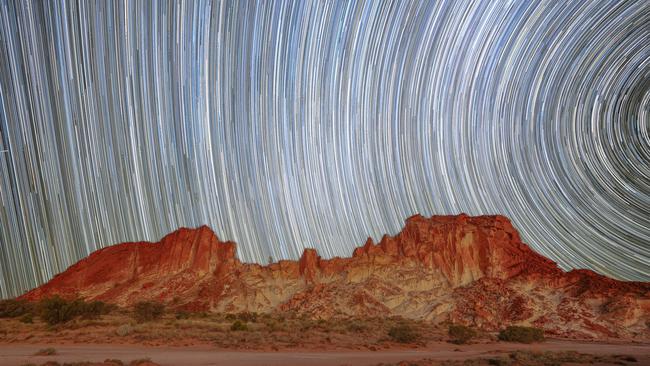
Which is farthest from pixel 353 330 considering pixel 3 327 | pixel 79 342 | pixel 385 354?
pixel 3 327

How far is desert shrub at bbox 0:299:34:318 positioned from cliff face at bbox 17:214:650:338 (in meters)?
8.81

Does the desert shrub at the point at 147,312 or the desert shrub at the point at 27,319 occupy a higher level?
the desert shrub at the point at 27,319

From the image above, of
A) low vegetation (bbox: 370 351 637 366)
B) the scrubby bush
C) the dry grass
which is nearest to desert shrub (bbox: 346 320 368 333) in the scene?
the dry grass

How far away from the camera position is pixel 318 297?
51.7m

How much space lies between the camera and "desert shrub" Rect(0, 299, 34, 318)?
38.4 meters

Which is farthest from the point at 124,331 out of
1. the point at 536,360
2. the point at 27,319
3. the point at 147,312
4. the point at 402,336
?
the point at 536,360

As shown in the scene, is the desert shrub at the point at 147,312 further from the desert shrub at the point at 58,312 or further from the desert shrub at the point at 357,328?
the desert shrub at the point at 357,328

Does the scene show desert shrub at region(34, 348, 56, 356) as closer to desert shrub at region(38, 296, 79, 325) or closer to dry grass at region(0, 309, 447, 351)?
dry grass at region(0, 309, 447, 351)

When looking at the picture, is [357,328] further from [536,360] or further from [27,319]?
[27,319]

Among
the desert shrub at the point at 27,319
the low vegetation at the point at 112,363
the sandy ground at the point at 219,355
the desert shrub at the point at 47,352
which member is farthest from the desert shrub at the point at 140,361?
the desert shrub at the point at 27,319

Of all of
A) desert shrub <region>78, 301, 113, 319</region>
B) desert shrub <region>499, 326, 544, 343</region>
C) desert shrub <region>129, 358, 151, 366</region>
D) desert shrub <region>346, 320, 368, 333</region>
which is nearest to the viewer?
desert shrub <region>129, 358, 151, 366</region>

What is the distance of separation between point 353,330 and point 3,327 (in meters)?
22.7

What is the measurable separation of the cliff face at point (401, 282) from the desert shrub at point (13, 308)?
28.9 ft

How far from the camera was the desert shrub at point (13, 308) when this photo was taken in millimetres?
38375
